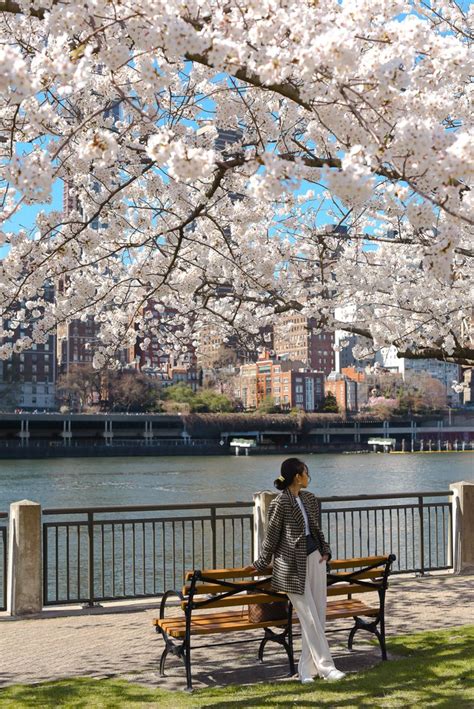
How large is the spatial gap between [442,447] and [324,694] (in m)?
159

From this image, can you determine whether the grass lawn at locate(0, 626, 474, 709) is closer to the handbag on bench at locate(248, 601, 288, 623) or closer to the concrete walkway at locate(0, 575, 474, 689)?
the concrete walkway at locate(0, 575, 474, 689)

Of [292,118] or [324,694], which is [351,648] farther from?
[292,118]

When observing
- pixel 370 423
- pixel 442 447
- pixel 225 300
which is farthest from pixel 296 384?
pixel 225 300

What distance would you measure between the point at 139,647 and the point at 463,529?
602 cm

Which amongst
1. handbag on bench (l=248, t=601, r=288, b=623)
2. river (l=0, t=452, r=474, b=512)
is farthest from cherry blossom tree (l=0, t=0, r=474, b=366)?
river (l=0, t=452, r=474, b=512)

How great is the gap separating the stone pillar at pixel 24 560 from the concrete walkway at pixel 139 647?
0.27 m

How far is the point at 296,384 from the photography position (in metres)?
180

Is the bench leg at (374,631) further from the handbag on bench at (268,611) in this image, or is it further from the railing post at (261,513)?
the railing post at (261,513)

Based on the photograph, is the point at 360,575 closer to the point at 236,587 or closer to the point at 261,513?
the point at 236,587

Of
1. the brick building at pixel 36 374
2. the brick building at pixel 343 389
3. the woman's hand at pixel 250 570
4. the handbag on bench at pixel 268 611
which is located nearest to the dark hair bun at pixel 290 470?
the woman's hand at pixel 250 570

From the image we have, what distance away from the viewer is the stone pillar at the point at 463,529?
1309cm

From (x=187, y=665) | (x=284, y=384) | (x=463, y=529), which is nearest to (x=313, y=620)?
(x=187, y=665)

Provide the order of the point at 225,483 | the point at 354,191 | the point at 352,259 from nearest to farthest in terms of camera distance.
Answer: the point at 354,191 → the point at 352,259 → the point at 225,483

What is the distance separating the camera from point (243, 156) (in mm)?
7496
